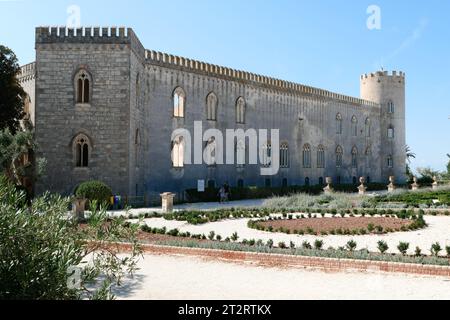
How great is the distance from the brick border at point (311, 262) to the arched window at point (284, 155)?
2570cm

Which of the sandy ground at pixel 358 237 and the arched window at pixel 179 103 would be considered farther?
the arched window at pixel 179 103

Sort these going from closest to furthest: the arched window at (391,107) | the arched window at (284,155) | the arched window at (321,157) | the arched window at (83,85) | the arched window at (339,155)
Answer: the arched window at (83,85), the arched window at (284,155), the arched window at (321,157), the arched window at (339,155), the arched window at (391,107)

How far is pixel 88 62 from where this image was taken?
2227 cm

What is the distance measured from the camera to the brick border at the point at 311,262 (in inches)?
315

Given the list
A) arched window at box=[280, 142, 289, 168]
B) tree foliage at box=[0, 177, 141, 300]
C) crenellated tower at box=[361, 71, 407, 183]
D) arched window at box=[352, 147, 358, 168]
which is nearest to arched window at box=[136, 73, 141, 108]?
arched window at box=[280, 142, 289, 168]

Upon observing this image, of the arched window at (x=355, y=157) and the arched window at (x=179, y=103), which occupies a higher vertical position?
the arched window at (x=179, y=103)

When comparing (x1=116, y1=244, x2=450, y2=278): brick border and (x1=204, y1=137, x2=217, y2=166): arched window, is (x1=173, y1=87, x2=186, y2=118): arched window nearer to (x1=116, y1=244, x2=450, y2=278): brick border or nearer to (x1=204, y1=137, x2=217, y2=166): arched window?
(x1=204, y1=137, x2=217, y2=166): arched window

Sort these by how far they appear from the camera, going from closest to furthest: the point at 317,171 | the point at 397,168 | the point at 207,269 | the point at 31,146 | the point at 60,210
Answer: the point at 60,210 < the point at 207,269 < the point at 31,146 < the point at 317,171 < the point at 397,168

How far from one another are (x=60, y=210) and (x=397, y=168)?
44747mm

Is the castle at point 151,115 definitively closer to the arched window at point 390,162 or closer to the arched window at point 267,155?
the arched window at point 267,155

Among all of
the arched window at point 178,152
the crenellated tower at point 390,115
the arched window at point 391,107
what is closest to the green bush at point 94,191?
the arched window at point 178,152

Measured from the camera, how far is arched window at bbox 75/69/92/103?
2227 cm
